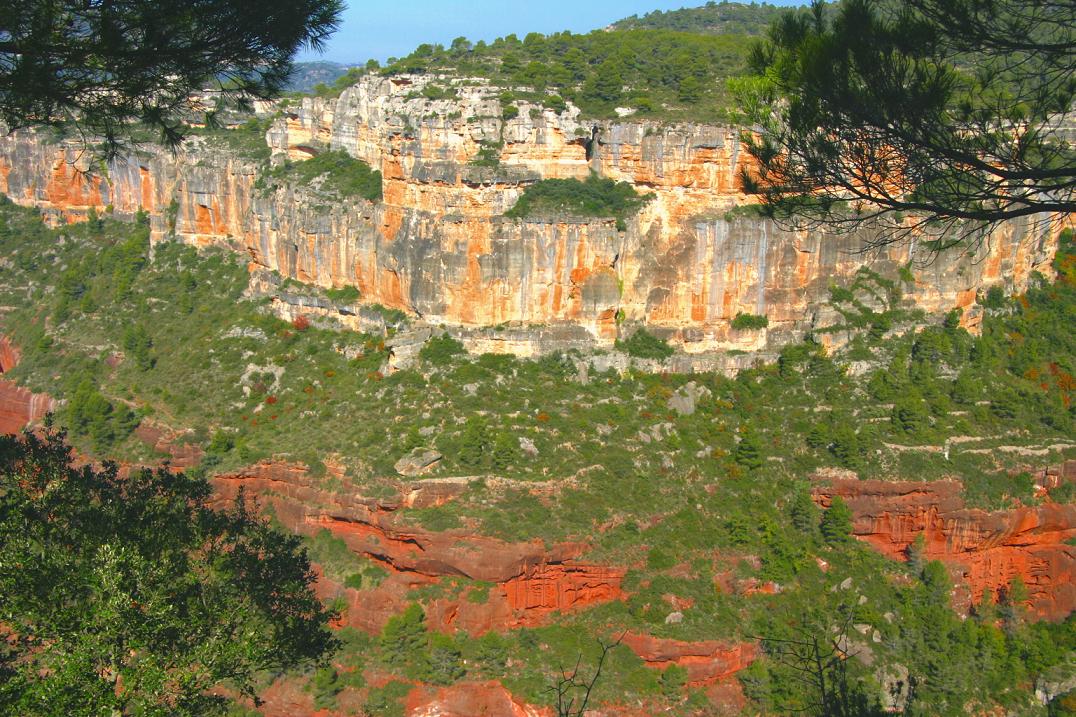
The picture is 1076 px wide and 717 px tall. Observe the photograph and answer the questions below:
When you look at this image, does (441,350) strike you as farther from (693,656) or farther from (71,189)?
(71,189)

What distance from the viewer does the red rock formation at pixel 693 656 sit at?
86.2ft

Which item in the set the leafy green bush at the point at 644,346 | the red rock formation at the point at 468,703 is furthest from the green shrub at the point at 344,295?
the red rock formation at the point at 468,703

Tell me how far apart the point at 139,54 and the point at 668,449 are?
23.3 metres

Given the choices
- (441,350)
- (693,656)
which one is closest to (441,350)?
(441,350)

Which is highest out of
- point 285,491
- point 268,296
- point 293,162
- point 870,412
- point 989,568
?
point 293,162

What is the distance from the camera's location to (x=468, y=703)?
2523 cm

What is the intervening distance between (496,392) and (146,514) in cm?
1936

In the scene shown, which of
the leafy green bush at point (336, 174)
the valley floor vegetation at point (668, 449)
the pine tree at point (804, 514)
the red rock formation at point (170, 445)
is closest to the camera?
the valley floor vegetation at point (668, 449)

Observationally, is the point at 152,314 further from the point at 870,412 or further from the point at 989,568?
the point at 989,568

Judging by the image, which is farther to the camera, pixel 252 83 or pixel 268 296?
pixel 268 296

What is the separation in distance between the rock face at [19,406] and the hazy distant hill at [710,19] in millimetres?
41253

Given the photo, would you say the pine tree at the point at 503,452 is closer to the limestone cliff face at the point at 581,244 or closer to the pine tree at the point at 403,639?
the limestone cliff face at the point at 581,244

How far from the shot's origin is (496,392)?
108 feet

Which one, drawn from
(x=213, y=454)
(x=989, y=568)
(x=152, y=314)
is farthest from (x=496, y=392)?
(x=152, y=314)
